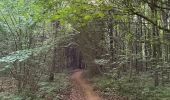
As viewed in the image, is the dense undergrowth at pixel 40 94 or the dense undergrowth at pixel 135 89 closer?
the dense undergrowth at pixel 135 89

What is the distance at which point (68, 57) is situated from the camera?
40.8m

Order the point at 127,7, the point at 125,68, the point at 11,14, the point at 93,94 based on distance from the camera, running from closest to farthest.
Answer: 1. the point at 127,7
2. the point at 11,14
3. the point at 93,94
4. the point at 125,68

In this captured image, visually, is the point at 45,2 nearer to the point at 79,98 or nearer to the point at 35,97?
the point at 35,97

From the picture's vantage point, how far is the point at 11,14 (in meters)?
13.4

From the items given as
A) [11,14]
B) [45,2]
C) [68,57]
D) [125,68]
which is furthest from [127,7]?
[68,57]

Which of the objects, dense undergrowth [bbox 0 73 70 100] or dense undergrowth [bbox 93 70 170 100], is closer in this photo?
dense undergrowth [bbox 93 70 170 100]

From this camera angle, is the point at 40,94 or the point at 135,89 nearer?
the point at 135,89

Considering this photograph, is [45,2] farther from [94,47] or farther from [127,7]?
[94,47]

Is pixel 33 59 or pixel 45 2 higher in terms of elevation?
pixel 45 2

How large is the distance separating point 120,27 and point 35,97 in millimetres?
5990

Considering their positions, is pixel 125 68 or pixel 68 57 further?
pixel 68 57

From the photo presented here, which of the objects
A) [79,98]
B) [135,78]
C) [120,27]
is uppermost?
[120,27]

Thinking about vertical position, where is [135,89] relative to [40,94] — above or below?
above

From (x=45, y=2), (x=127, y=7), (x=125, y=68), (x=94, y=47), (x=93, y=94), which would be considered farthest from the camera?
(x=94, y=47)
